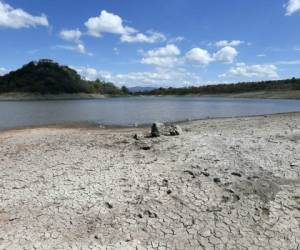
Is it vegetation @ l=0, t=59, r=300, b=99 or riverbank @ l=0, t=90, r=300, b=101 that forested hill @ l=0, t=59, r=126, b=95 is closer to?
vegetation @ l=0, t=59, r=300, b=99

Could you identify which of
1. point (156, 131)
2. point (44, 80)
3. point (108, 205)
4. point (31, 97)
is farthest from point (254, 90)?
point (108, 205)

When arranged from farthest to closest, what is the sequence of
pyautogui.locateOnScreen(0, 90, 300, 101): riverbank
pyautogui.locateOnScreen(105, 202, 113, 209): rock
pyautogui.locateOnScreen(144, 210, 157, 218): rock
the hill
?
the hill
pyautogui.locateOnScreen(0, 90, 300, 101): riverbank
pyautogui.locateOnScreen(105, 202, 113, 209): rock
pyautogui.locateOnScreen(144, 210, 157, 218): rock

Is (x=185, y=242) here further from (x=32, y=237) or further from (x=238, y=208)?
Answer: (x=32, y=237)

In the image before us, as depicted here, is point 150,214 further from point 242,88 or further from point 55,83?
point 242,88

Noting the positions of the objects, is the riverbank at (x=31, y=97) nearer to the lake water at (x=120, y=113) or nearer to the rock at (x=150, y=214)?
the lake water at (x=120, y=113)

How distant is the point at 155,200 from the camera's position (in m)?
5.82

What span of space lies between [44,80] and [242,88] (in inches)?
3103

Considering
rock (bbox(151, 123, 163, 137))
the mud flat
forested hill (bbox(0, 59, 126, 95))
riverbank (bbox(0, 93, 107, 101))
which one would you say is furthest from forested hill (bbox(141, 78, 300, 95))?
the mud flat

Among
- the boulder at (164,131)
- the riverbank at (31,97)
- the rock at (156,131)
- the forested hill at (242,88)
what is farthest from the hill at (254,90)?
the rock at (156,131)

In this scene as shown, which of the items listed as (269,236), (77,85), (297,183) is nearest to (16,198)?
(269,236)

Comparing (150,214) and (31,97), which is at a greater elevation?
(150,214)

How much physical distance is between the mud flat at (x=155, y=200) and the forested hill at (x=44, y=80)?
387ft

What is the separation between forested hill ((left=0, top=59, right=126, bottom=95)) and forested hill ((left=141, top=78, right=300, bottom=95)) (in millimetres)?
49537

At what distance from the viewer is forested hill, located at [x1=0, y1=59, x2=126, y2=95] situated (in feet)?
400
